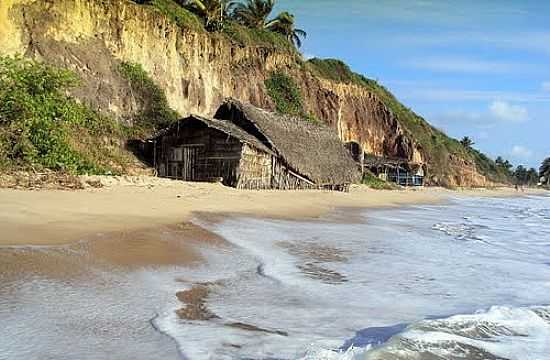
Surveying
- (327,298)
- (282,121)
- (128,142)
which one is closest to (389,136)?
(282,121)

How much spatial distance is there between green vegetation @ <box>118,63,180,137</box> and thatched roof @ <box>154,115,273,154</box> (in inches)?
53.3

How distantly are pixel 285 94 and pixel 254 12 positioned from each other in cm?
778

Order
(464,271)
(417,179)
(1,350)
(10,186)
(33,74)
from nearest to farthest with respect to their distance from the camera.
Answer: (1,350), (464,271), (10,186), (33,74), (417,179)

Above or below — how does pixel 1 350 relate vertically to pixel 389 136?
below

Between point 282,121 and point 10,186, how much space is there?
14.8 metres

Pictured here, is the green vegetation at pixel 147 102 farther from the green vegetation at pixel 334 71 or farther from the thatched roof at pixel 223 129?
the green vegetation at pixel 334 71

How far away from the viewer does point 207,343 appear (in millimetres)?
3896

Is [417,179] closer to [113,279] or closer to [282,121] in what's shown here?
[282,121]

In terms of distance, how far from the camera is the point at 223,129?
2027cm

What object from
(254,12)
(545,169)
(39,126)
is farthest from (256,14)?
(545,169)

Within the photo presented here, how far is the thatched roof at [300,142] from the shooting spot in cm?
→ 2220

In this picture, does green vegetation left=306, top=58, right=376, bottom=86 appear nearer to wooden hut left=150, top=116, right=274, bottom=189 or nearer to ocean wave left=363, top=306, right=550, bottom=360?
wooden hut left=150, top=116, right=274, bottom=189

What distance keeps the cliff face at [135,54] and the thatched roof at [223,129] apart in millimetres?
2050

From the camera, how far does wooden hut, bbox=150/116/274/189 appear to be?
20.2 m
